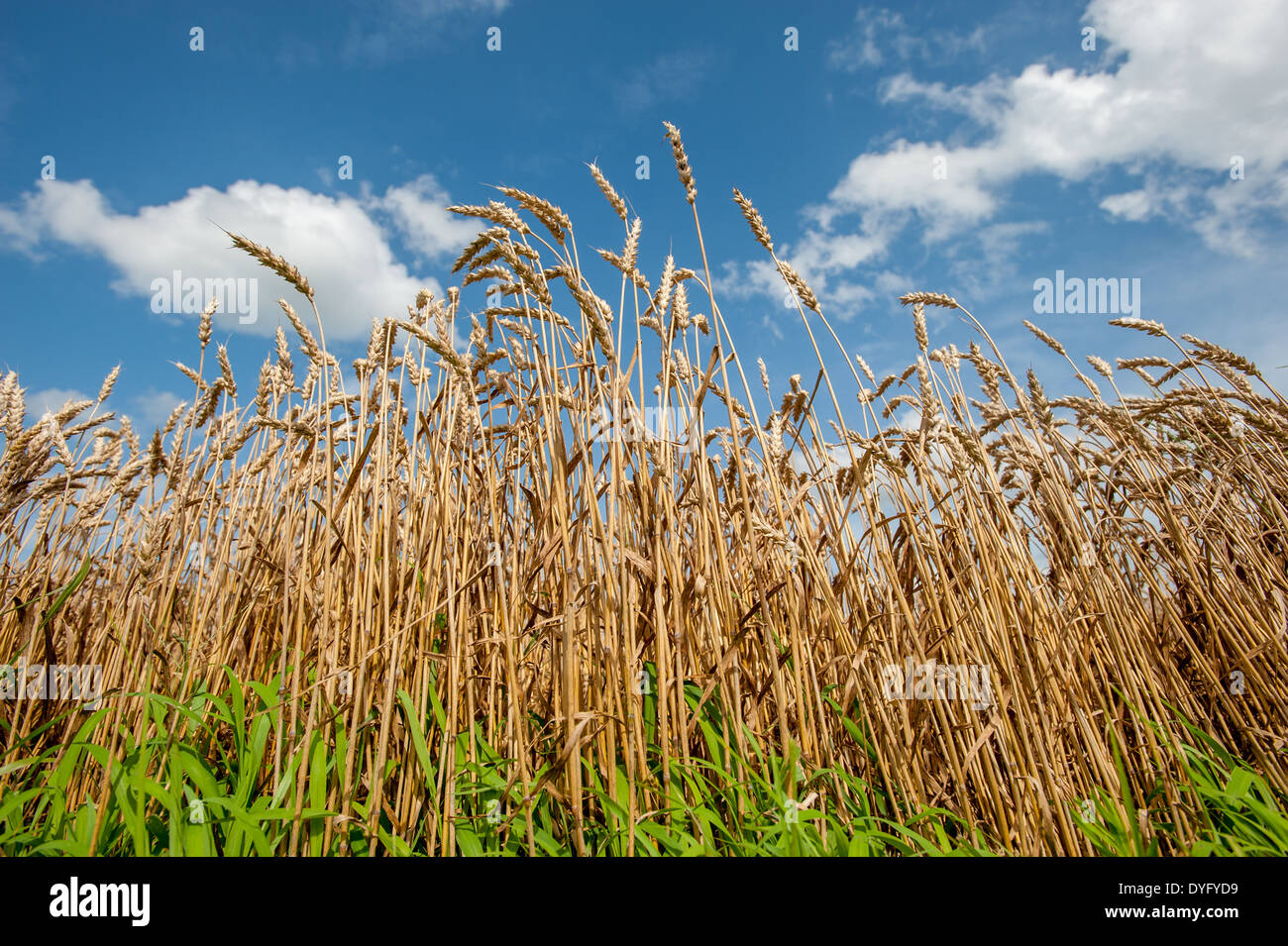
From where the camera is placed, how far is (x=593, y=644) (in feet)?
4.80

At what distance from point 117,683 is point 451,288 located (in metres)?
1.53

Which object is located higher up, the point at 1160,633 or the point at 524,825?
the point at 1160,633

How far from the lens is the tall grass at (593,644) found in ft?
4.49

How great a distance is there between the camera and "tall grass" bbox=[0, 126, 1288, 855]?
A: 1.37 m

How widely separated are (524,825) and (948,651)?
127 centimetres
